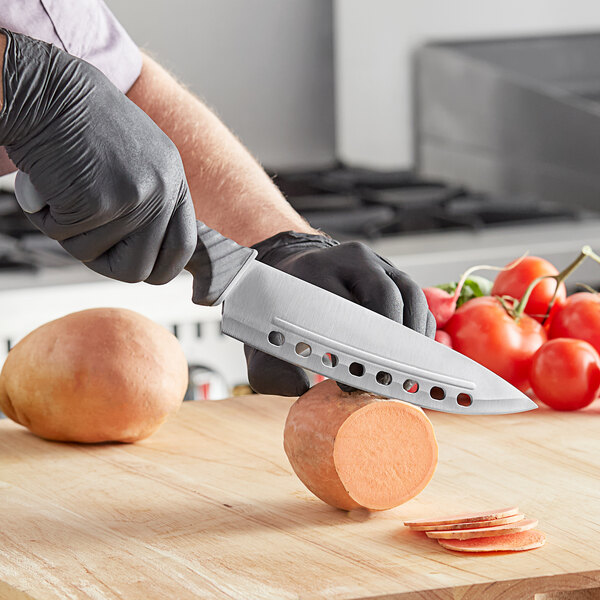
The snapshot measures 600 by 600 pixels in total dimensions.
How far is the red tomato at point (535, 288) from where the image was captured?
53.9 inches

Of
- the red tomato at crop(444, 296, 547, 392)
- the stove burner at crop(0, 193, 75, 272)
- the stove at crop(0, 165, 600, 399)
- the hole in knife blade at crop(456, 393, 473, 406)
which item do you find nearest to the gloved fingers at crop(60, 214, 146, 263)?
the hole in knife blade at crop(456, 393, 473, 406)

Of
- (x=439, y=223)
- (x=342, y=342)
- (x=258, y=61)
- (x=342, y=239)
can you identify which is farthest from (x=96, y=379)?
(x=258, y=61)

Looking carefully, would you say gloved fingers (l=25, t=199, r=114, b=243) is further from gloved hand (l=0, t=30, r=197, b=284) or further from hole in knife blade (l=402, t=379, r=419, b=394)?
hole in knife blade (l=402, t=379, r=419, b=394)

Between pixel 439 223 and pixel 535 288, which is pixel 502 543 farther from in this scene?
pixel 439 223

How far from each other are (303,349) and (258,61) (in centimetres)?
212

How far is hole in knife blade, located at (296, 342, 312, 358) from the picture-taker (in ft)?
2.97

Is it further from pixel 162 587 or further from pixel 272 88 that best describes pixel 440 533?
pixel 272 88

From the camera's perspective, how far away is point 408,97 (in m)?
3.03

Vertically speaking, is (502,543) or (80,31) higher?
(80,31)

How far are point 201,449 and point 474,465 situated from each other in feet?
0.94

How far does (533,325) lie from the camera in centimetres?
133

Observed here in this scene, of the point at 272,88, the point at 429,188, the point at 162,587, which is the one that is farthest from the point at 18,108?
the point at 272,88

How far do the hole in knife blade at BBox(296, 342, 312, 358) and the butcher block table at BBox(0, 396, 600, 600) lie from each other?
0.15 metres

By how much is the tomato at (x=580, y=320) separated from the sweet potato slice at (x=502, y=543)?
49 centimetres
